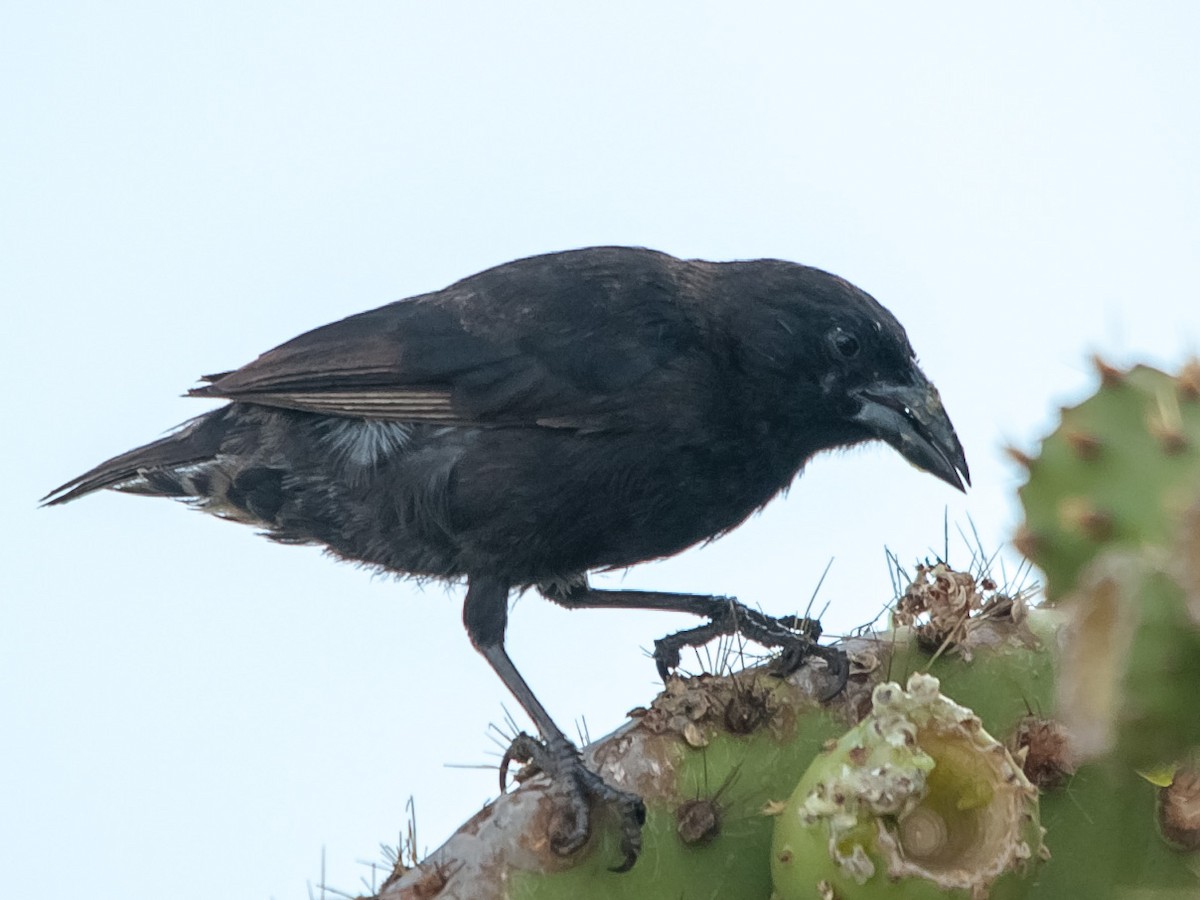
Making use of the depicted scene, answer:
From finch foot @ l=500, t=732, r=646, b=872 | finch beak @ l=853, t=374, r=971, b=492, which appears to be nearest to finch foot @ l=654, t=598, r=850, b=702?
finch foot @ l=500, t=732, r=646, b=872

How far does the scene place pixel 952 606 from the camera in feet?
9.63

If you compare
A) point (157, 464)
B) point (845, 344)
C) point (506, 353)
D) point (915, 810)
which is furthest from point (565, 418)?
point (915, 810)

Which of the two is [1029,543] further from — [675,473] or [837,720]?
[675,473]

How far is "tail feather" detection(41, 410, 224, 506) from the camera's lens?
17.0 ft

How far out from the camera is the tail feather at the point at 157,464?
5.19 m

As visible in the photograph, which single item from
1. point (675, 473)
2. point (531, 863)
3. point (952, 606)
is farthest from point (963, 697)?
point (675, 473)

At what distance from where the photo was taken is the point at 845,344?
15.1 feet

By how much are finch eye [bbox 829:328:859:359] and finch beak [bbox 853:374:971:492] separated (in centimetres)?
11

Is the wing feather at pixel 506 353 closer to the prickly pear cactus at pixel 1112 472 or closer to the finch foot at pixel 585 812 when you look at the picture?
the finch foot at pixel 585 812

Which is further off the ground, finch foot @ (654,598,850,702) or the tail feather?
the tail feather

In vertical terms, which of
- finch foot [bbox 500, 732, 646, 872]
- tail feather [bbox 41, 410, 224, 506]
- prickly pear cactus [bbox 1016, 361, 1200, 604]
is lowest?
finch foot [bbox 500, 732, 646, 872]

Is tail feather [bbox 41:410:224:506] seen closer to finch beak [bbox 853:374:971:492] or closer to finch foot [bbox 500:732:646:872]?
finch beak [bbox 853:374:971:492]

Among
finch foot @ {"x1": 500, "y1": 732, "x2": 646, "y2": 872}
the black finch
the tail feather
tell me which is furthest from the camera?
the tail feather

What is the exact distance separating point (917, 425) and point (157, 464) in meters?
2.50
